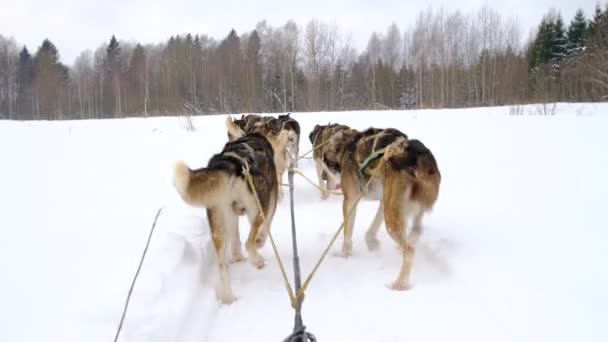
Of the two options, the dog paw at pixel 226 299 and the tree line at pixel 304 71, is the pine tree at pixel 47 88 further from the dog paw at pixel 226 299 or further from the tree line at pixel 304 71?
the dog paw at pixel 226 299

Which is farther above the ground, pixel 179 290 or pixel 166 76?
pixel 166 76

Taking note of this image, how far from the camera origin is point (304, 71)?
3628 centimetres

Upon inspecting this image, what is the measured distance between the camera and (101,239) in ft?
10.3

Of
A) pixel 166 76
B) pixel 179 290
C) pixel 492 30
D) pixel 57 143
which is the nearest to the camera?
pixel 179 290

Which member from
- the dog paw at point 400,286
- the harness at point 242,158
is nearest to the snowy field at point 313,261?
the dog paw at point 400,286

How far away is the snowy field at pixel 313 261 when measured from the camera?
235 cm

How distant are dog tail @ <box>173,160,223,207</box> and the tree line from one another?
23.4 metres

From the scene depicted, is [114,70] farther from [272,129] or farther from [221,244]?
[221,244]

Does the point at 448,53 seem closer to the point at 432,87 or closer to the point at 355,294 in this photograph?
the point at 432,87

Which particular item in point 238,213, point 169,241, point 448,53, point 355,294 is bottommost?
point 355,294

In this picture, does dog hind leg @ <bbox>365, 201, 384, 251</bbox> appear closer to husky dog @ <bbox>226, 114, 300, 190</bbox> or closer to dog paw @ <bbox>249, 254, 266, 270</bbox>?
dog paw @ <bbox>249, 254, 266, 270</bbox>

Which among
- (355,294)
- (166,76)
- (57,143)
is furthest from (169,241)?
(166,76)

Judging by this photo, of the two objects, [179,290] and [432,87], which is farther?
[432,87]

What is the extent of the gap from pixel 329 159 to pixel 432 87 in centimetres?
3255
